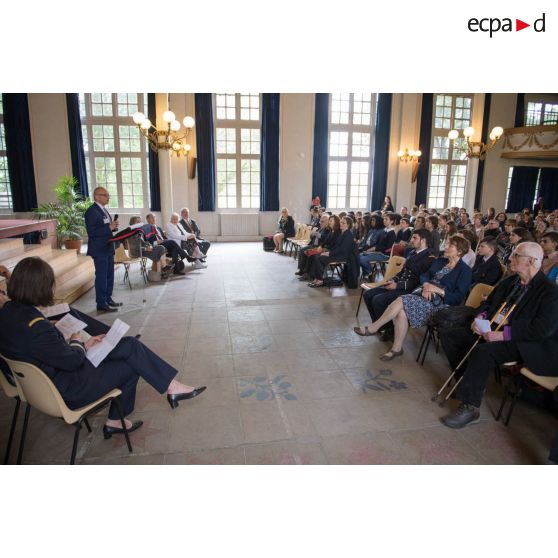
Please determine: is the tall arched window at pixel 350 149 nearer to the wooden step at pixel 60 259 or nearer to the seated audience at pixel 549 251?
the wooden step at pixel 60 259

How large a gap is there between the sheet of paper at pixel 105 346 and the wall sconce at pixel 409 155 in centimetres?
1115

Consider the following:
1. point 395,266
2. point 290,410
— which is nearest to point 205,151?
point 395,266

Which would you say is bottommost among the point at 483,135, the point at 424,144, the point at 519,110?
the point at 424,144

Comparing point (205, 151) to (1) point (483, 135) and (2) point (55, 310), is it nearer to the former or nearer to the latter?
(1) point (483, 135)

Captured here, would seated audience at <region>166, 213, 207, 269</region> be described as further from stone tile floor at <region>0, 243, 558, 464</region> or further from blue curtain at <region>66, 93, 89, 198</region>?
blue curtain at <region>66, 93, 89, 198</region>

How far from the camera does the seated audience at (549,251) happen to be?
387cm

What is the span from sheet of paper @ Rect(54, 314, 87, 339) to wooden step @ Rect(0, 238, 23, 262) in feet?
11.4

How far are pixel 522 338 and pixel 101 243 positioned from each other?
177 inches

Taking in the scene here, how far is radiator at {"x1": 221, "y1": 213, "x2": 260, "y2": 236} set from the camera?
37.7 feet

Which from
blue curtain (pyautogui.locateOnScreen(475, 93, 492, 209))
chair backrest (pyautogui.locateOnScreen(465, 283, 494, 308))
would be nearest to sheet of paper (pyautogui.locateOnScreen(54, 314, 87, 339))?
chair backrest (pyautogui.locateOnScreen(465, 283, 494, 308))

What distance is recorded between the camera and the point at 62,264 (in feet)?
20.0

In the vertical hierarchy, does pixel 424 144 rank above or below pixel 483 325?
above

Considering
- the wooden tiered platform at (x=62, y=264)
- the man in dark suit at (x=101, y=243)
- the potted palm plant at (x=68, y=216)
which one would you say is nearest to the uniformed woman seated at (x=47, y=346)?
the man in dark suit at (x=101, y=243)
